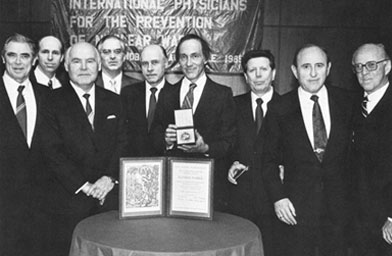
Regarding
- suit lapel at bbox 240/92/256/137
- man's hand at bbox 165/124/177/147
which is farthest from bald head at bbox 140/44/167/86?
man's hand at bbox 165/124/177/147

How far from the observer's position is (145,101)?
150 inches

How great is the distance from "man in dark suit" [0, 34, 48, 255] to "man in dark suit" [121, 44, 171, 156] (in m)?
0.65

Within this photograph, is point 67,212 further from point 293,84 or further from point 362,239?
point 293,84

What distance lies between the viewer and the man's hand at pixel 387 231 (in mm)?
2809

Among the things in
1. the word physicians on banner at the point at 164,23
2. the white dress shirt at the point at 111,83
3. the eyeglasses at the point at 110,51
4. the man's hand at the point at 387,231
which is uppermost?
the word physicians on banner at the point at 164,23

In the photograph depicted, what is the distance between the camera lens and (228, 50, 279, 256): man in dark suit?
11.1 feet

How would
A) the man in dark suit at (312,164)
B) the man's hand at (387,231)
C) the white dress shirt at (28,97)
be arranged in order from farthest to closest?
the white dress shirt at (28,97) → the man in dark suit at (312,164) → the man's hand at (387,231)

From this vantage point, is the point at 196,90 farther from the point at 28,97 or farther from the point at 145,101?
the point at 28,97

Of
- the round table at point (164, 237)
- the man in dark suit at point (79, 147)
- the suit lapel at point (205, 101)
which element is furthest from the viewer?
the suit lapel at point (205, 101)

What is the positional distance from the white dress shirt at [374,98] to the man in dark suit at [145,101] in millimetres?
1515

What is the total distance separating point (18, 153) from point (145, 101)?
1020 millimetres

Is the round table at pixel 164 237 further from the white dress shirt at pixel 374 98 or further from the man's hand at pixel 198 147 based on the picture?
the white dress shirt at pixel 374 98

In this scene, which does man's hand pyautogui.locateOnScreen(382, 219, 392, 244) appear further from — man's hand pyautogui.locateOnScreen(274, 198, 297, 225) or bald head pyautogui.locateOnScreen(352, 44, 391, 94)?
bald head pyautogui.locateOnScreen(352, 44, 391, 94)

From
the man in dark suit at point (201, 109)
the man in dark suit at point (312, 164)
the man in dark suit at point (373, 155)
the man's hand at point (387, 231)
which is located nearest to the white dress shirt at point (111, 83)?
the man in dark suit at point (201, 109)
